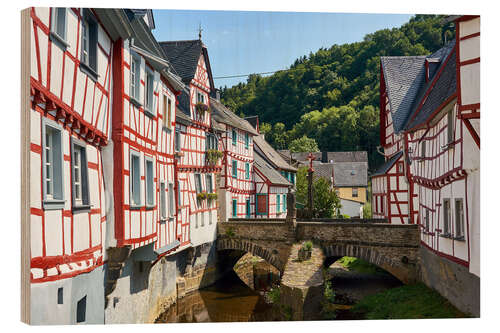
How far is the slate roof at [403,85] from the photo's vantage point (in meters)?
14.0

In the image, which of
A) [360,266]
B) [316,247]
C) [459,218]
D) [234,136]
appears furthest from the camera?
[234,136]

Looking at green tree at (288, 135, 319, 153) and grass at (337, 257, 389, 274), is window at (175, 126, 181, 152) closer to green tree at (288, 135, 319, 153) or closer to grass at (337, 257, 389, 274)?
green tree at (288, 135, 319, 153)

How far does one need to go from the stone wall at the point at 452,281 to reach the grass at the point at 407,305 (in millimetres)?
162

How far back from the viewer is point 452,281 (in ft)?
32.8

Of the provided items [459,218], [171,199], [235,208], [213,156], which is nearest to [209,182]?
[213,156]

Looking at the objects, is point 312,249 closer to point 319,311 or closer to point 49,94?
point 319,311

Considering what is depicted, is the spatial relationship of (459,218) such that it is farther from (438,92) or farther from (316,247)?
(316,247)

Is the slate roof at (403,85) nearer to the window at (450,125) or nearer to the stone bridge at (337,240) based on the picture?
the stone bridge at (337,240)

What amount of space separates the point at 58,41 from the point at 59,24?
0.29 m

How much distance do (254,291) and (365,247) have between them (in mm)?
4697

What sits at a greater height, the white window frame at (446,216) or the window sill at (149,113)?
the window sill at (149,113)

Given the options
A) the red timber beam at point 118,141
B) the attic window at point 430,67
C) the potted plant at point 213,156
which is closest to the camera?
→ the red timber beam at point 118,141

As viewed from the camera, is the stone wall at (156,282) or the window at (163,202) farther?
the window at (163,202)

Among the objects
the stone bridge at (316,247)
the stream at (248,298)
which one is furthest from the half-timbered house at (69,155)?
the stone bridge at (316,247)
